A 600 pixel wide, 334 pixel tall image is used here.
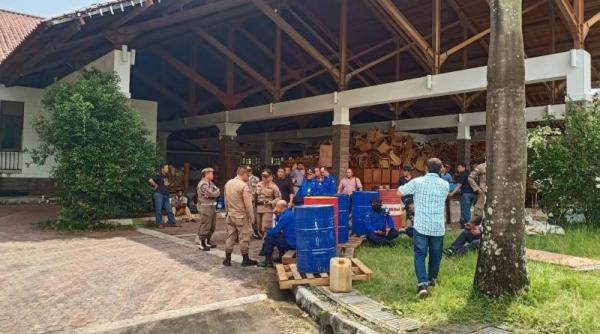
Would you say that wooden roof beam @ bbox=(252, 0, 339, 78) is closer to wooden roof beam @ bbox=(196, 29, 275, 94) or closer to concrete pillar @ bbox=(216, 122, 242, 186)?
wooden roof beam @ bbox=(196, 29, 275, 94)

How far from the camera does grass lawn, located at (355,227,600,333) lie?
12.9ft

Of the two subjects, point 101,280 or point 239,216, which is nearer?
point 101,280

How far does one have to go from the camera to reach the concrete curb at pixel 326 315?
4074mm

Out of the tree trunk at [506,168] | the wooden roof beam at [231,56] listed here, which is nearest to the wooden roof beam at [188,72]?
the wooden roof beam at [231,56]

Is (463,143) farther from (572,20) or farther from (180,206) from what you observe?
(180,206)

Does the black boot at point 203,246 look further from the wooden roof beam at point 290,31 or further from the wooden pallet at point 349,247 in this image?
the wooden roof beam at point 290,31

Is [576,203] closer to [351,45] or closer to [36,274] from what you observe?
[36,274]

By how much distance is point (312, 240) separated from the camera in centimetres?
562

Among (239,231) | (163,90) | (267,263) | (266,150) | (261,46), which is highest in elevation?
(261,46)

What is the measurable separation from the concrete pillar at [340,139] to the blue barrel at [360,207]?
6.15 meters

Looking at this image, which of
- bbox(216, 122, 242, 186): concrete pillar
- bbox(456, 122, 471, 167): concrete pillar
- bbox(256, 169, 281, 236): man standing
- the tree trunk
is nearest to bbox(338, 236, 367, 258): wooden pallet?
bbox(256, 169, 281, 236): man standing

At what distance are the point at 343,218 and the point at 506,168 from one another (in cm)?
329

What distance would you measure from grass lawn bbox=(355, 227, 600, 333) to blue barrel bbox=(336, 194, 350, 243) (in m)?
1.12

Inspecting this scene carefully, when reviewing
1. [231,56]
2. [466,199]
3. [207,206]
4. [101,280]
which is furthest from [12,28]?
[466,199]
